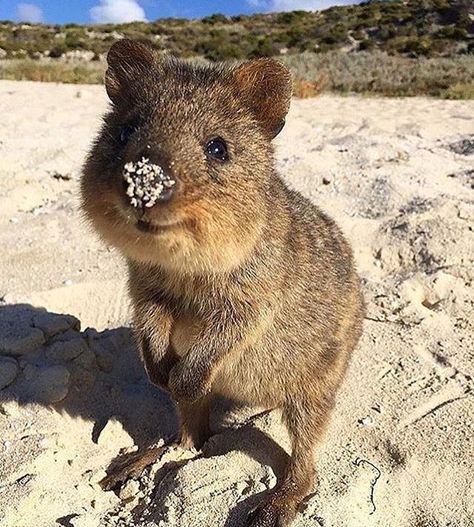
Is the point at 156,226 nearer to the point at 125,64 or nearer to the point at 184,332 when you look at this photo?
the point at 184,332

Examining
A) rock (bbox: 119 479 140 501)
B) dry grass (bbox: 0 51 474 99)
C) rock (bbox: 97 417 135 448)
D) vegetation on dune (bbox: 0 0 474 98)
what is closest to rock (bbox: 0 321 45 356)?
rock (bbox: 97 417 135 448)

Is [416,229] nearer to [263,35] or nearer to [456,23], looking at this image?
[456,23]

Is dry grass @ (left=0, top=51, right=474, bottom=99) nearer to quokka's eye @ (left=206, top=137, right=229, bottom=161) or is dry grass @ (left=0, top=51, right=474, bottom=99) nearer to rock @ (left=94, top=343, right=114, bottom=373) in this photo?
rock @ (left=94, top=343, right=114, bottom=373)

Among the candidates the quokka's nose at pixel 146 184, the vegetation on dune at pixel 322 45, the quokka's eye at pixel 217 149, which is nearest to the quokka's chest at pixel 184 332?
the quokka's eye at pixel 217 149

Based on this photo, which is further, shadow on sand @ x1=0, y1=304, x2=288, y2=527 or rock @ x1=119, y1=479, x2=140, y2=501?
shadow on sand @ x1=0, y1=304, x2=288, y2=527

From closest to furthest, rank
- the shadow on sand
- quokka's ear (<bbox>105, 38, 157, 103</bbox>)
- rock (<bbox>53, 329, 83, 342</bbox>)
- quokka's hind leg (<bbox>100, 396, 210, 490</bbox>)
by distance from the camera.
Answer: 1. quokka's ear (<bbox>105, 38, 157, 103</bbox>)
2. quokka's hind leg (<bbox>100, 396, 210, 490</bbox>)
3. the shadow on sand
4. rock (<bbox>53, 329, 83, 342</bbox>)

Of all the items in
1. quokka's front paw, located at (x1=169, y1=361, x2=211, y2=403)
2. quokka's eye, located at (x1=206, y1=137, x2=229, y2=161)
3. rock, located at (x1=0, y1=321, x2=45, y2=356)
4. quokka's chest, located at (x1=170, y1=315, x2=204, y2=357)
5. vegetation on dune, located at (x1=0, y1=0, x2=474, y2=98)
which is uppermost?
quokka's eye, located at (x1=206, y1=137, x2=229, y2=161)

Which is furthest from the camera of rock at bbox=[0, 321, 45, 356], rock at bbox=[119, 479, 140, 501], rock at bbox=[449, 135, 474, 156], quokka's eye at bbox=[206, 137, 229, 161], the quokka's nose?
rock at bbox=[449, 135, 474, 156]

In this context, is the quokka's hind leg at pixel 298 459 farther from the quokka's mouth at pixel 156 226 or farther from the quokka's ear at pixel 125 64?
the quokka's ear at pixel 125 64
